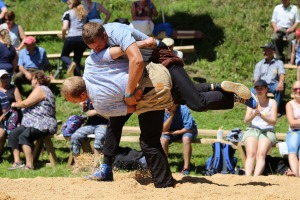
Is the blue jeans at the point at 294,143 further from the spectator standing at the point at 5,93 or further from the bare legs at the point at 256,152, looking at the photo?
the spectator standing at the point at 5,93

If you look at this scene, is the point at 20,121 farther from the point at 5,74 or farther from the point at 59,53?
the point at 59,53

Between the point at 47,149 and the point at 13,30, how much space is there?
4.18m

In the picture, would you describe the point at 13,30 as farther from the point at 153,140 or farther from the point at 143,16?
the point at 153,140

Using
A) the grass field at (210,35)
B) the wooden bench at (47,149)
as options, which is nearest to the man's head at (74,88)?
the wooden bench at (47,149)

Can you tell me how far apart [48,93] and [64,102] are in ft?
8.60

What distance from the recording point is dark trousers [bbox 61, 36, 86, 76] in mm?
13855

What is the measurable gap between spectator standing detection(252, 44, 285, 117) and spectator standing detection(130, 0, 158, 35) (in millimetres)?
2673

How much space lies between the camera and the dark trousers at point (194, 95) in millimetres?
7598

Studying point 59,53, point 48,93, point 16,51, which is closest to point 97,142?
point 48,93

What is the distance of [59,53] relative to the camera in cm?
1551

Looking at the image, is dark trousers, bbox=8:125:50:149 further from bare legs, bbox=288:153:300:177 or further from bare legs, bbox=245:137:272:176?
bare legs, bbox=288:153:300:177

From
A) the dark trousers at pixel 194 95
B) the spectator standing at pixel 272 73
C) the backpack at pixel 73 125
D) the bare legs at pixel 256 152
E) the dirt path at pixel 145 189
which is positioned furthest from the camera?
the spectator standing at pixel 272 73

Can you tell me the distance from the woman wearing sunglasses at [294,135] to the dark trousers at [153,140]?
2590 millimetres

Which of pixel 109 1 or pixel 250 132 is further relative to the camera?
pixel 109 1
